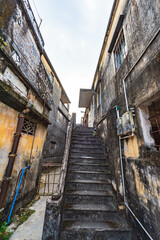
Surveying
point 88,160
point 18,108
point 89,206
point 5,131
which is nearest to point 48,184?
point 88,160

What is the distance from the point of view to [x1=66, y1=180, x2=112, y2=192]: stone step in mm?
Answer: 3559

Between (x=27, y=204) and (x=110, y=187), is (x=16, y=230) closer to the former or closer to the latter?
(x=27, y=204)

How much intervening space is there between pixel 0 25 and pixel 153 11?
4.04 meters

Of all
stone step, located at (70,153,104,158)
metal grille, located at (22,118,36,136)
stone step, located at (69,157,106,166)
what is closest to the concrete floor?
stone step, located at (69,157,106,166)

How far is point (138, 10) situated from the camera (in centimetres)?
297

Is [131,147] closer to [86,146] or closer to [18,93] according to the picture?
[86,146]

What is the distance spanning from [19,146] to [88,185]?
288 cm

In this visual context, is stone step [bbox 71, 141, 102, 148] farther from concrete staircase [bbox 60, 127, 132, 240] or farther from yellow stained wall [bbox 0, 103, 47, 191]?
yellow stained wall [bbox 0, 103, 47, 191]

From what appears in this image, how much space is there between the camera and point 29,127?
412cm

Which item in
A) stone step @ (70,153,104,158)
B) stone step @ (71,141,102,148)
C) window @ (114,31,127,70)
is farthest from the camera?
stone step @ (71,141,102,148)

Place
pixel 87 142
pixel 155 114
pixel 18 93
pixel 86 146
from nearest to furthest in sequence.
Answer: pixel 155 114 → pixel 18 93 → pixel 86 146 → pixel 87 142

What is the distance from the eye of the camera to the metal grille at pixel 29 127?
3883mm

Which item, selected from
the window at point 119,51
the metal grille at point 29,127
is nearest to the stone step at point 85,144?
the metal grille at point 29,127

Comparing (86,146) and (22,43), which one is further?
(86,146)
